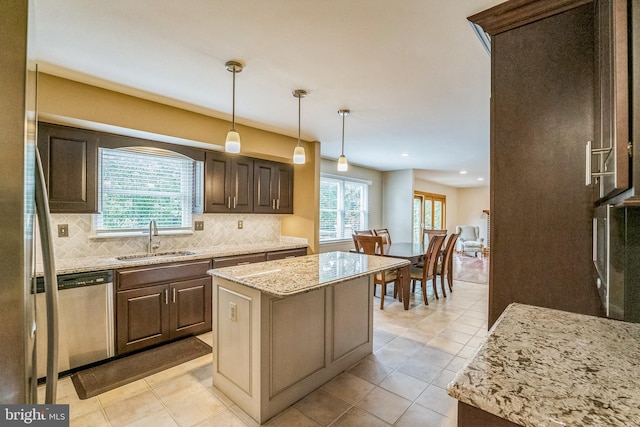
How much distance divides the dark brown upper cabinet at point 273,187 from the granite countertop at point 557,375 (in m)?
3.38

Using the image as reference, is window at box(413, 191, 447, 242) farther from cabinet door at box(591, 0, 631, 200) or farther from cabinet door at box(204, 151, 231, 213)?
cabinet door at box(591, 0, 631, 200)

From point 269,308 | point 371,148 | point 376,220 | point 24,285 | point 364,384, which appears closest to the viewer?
point 24,285

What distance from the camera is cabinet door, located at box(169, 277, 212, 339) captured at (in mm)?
2961

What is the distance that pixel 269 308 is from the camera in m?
1.86

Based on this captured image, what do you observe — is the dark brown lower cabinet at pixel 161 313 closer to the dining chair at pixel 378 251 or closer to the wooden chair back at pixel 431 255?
the dining chair at pixel 378 251

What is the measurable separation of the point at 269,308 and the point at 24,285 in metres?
1.33

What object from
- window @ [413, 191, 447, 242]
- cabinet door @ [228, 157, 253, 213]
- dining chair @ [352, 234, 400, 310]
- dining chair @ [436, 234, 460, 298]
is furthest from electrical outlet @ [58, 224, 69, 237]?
window @ [413, 191, 447, 242]

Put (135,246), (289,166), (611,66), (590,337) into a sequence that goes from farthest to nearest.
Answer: (289,166), (135,246), (590,337), (611,66)

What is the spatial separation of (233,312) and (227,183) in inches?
83.0

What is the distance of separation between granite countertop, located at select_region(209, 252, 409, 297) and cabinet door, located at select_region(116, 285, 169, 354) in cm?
107

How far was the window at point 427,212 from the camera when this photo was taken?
Answer: 27.8 feet

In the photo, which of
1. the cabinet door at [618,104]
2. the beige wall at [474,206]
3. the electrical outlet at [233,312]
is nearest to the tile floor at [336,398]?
the electrical outlet at [233,312]

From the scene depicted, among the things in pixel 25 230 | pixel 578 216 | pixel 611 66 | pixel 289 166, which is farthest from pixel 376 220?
pixel 25 230

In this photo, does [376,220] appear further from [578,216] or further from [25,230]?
[25,230]
